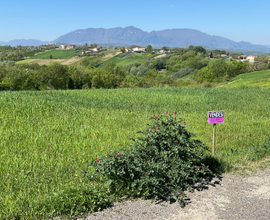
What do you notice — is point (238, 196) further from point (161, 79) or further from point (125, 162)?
point (161, 79)

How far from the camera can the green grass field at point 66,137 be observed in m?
4.79

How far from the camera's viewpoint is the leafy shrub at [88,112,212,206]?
480 cm

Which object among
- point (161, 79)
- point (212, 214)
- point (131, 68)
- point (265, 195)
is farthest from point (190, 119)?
point (131, 68)

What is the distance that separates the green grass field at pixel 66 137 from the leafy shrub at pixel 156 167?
74 centimetres

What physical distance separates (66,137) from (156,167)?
14.9ft

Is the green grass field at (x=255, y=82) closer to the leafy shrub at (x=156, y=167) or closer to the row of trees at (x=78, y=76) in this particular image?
the row of trees at (x=78, y=76)

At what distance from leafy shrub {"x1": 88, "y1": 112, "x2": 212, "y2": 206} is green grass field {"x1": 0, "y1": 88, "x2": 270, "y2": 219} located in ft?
2.43

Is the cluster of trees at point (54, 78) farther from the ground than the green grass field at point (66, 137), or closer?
farther from the ground

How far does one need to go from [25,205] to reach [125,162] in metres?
2.03

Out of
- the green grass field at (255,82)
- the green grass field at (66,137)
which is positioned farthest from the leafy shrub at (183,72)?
the green grass field at (66,137)

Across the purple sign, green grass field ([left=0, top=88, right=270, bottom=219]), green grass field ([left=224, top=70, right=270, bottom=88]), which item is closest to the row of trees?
green grass field ([left=224, top=70, right=270, bottom=88])

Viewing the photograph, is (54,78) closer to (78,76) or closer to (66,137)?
(78,76)

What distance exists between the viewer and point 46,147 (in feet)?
24.3

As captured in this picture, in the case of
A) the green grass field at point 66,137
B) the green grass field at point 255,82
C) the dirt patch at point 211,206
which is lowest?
the dirt patch at point 211,206
